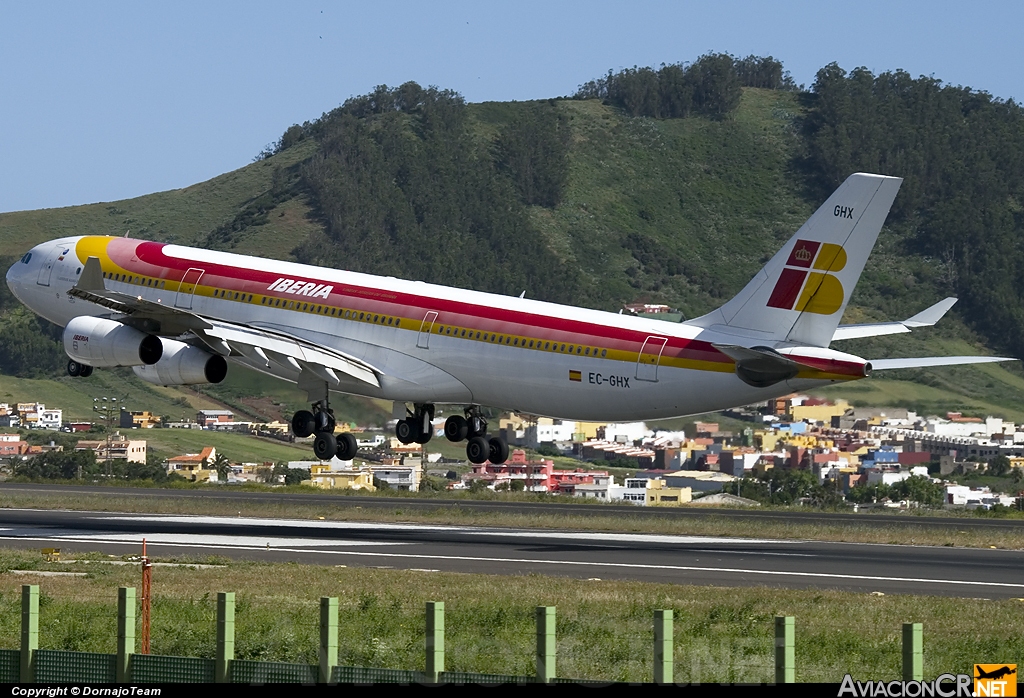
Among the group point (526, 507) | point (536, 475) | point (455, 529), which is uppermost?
point (455, 529)

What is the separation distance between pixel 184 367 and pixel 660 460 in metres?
111

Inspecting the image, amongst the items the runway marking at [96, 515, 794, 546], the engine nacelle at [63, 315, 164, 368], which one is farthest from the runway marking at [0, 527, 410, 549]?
the runway marking at [96, 515, 794, 546]

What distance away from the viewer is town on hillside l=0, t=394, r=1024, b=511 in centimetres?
11862

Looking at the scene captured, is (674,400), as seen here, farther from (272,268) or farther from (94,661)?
(94,661)

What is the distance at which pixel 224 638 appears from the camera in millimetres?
18547

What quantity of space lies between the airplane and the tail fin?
4cm

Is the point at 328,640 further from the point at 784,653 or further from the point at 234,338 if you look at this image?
the point at 234,338

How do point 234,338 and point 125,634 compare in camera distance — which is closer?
point 125,634

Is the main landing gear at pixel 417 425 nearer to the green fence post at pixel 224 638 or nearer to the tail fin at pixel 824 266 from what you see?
the tail fin at pixel 824 266

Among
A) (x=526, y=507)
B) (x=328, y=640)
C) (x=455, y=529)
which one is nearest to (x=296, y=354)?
(x=455, y=529)

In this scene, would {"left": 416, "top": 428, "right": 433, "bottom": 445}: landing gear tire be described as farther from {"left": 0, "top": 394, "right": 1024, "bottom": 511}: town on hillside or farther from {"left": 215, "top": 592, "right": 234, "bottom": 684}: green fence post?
{"left": 0, "top": 394, "right": 1024, "bottom": 511}: town on hillside

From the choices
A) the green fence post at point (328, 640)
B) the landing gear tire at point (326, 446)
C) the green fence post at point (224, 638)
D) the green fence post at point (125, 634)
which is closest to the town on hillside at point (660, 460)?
the landing gear tire at point (326, 446)

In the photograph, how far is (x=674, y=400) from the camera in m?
45.4

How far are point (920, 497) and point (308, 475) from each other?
46.2 meters
